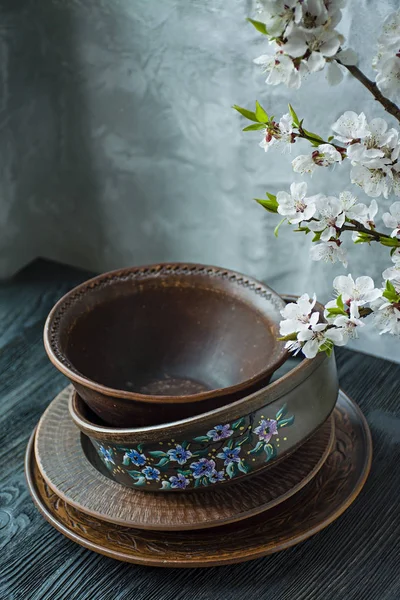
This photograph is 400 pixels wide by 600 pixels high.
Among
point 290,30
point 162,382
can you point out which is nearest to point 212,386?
point 162,382

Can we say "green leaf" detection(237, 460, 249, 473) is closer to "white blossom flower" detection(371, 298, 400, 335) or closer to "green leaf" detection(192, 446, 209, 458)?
"green leaf" detection(192, 446, 209, 458)

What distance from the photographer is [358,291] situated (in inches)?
25.4

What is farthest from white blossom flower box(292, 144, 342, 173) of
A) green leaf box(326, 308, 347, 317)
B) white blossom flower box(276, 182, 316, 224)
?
green leaf box(326, 308, 347, 317)

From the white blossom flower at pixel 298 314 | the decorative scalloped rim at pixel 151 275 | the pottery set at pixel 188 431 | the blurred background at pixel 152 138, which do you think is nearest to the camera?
the white blossom flower at pixel 298 314

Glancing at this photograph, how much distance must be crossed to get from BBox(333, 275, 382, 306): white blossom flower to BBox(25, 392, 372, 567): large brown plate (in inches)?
10.8

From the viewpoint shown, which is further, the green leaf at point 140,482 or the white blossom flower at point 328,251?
the green leaf at point 140,482

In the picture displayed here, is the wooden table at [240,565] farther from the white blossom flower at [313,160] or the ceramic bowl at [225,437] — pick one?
the white blossom flower at [313,160]

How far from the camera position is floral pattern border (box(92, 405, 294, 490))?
742 mm

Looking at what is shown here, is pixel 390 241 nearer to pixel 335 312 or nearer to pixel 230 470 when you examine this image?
pixel 335 312

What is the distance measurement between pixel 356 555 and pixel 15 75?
0.89 m

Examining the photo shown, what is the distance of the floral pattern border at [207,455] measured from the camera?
29.2 inches

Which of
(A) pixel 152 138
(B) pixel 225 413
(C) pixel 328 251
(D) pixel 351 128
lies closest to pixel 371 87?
(D) pixel 351 128

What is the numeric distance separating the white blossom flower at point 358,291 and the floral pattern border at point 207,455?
16 cm

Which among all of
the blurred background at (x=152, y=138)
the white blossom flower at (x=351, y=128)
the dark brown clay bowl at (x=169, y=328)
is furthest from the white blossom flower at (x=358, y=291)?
the blurred background at (x=152, y=138)
